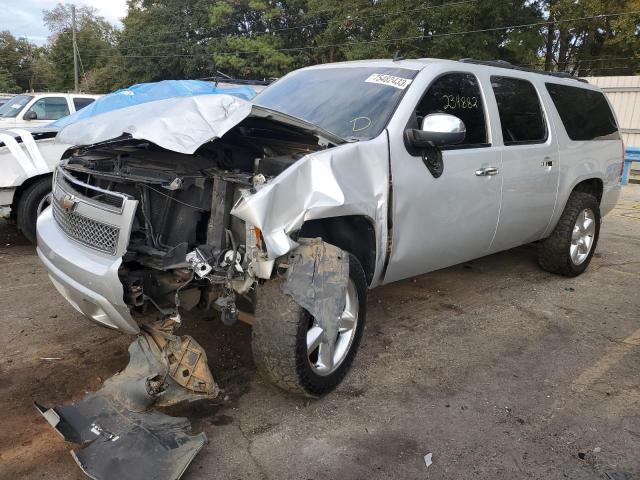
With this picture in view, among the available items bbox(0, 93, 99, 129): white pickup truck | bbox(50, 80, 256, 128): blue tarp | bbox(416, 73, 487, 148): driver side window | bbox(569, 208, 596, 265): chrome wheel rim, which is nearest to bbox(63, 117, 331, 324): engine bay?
bbox(416, 73, 487, 148): driver side window

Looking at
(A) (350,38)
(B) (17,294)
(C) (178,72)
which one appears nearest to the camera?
(B) (17,294)

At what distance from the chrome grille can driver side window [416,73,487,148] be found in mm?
2134

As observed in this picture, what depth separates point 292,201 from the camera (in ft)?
9.02

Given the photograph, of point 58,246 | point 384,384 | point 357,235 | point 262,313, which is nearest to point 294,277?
point 262,313

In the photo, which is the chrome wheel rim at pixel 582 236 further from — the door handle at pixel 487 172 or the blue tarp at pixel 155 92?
the blue tarp at pixel 155 92

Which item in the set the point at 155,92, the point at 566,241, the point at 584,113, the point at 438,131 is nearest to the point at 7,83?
the point at 155,92

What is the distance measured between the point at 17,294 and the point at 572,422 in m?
4.48

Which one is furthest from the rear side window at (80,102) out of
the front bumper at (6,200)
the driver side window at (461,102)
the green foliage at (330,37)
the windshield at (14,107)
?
the driver side window at (461,102)

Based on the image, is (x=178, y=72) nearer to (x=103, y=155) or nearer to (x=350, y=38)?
(x=350, y=38)

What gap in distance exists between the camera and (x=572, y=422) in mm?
3084

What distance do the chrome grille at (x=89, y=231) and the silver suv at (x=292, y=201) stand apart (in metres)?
0.01

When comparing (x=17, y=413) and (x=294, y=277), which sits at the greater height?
(x=294, y=277)

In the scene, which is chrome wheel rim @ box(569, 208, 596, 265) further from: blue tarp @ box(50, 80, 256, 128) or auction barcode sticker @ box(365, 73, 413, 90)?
blue tarp @ box(50, 80, 256, 128)

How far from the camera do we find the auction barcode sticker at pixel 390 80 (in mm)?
3705
